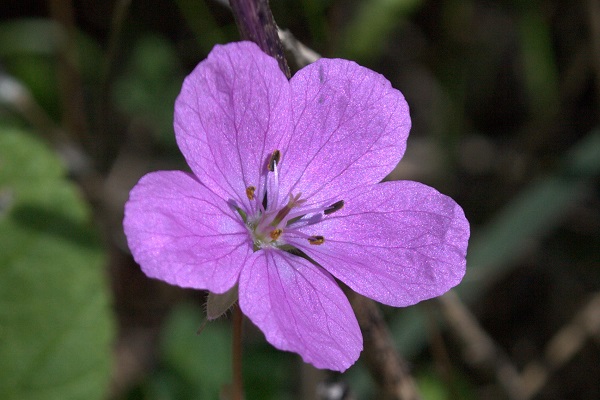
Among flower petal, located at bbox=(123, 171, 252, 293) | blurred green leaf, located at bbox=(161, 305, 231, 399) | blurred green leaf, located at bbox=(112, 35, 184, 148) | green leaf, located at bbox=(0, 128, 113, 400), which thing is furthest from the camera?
blurred green leaf, located at bbox=(112, 35, 184, 148)

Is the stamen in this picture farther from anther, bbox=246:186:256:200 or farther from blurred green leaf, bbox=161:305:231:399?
blurred green leaf, bbox=161:305:231:399

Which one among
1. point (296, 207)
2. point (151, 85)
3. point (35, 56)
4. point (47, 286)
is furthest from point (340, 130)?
point (35, 56)

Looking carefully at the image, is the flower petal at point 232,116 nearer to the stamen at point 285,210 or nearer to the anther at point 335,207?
the stamen at point 285,210

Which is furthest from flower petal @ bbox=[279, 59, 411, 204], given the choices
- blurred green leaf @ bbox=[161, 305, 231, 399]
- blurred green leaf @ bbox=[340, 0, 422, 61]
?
blurred green leaf @ bbox=[340, 0, 422, 61]

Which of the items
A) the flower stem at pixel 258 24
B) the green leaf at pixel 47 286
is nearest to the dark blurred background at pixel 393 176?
the green leaf at pixel 47 286

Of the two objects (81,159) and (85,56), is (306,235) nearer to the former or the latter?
(81,159)

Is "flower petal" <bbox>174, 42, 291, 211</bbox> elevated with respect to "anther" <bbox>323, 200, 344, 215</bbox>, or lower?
elevated

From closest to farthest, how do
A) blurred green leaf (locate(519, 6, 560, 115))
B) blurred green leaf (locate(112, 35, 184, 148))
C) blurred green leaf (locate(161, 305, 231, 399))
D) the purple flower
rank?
the purple flower, blurred green leaf (locate(161, 305, 231, 399)), blurred green leaf (locate(519, 6, 560, 115)), blurred green leaf (locate(112, 35, 184, 148))

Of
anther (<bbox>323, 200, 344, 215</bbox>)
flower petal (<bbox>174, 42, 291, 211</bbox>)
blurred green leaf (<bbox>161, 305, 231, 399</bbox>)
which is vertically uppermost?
flower petal (<bbox>174, 42, 291, 211</bbox>)
